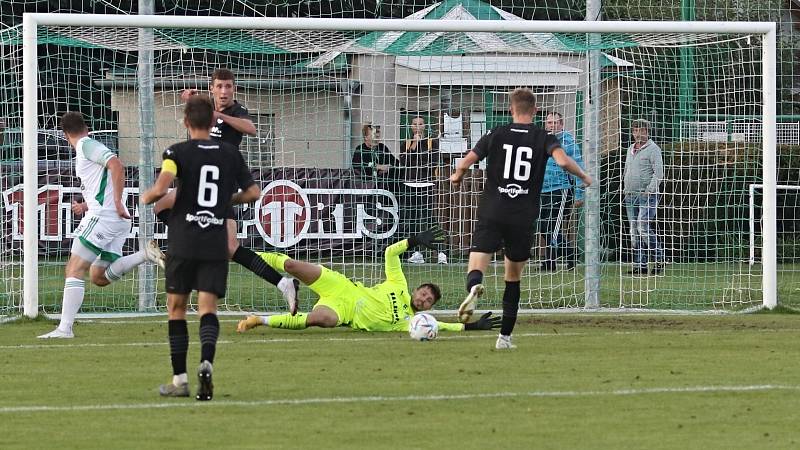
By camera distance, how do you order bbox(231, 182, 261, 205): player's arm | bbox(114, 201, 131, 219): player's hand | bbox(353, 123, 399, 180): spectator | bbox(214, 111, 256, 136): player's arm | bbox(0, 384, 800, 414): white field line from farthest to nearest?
1. bbox(353, 123, 399, 180): spectator
2. bbox(214, 111, 256, 136): player's arm
3. bbox(114, 201, 131, 219): player's hand
4. bbox(231, 182, 261, 205): player's arm
5. bbox(0, 384, 800, 414): white field line

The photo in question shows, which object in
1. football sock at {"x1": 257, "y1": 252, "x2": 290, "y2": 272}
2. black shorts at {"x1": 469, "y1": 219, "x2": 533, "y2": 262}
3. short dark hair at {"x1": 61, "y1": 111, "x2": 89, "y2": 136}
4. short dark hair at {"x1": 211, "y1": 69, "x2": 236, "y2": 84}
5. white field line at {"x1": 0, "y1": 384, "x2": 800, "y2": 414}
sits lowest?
white field line at {"x1": 0, "y1": 384, "x2": 800, "y2": 414}

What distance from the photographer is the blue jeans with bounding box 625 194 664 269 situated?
19.0 meters

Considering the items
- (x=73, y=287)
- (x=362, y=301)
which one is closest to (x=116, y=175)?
(x=73, y=287)

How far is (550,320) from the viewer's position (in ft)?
49.9

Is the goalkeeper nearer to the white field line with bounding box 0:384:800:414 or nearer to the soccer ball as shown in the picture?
the soccer ball

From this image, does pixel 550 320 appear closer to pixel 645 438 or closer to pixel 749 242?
pixel 749 242

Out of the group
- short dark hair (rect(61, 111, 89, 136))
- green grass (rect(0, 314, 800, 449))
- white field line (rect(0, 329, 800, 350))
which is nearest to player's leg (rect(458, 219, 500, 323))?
green grass (rect(0, 314, 800, 449))

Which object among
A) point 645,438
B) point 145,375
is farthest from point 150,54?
point 645,438

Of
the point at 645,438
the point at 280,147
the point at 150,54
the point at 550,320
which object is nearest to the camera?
the point at 645,438

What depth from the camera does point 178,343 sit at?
912 cm

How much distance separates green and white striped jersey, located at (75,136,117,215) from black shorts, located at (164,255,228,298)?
Result: 3.91m

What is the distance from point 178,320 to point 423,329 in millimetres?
3870

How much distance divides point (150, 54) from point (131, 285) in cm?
339

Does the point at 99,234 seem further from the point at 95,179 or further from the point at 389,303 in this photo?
the point at 389,303
